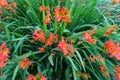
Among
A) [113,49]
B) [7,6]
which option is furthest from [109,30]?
[7,6]

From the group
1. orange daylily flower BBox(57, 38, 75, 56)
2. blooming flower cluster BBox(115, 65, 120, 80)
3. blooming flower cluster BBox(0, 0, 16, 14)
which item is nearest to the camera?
orange daylily flower BBox(57, 38, 75, 56)

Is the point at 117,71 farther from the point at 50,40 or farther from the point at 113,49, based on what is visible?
the point at 50,40

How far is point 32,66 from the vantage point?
2.30 m

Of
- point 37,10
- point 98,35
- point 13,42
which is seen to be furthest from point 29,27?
point 98,35

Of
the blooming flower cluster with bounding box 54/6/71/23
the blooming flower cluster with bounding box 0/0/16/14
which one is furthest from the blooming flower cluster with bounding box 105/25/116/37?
the blooming flower cluster with bounding box 0/0/16/14

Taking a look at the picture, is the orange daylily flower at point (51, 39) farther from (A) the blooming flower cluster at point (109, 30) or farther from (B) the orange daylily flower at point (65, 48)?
(A) the blooming flower cluster at point (109, 30)

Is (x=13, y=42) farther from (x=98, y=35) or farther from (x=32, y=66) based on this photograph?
(x=98, y=35)

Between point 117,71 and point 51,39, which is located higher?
point 51,39

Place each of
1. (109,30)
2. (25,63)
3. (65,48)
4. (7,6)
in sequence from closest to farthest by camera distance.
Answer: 1. (65,48)
2. (25,63)
3. (109,30)
4. (7,6)

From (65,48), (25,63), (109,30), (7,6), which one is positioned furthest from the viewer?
(7,6)

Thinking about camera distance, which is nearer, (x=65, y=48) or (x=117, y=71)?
(x=65, y=48)

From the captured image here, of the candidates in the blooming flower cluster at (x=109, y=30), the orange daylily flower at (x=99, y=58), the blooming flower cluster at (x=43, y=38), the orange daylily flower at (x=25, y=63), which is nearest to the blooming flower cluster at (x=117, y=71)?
the orange daylily flower at (x=99, y=58)

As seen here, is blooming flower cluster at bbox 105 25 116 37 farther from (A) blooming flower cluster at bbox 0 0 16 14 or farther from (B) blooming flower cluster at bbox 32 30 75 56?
(A) blooming flower cluster at bbox 0 0 16 14

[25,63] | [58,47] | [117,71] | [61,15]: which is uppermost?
[61,15]
